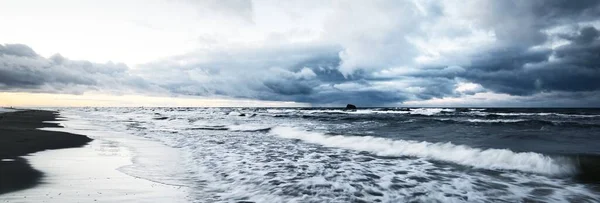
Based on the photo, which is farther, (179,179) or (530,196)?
(179,179)

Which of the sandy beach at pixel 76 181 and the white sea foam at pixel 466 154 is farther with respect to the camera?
the white sea foam at pixel 466 154

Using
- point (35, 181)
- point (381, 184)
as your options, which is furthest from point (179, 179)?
point (381, 184)

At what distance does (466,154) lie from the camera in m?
11.2

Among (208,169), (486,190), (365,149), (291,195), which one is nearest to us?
(291,195)

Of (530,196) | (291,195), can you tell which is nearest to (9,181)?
(291,195)

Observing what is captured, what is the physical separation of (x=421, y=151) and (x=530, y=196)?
239 inches

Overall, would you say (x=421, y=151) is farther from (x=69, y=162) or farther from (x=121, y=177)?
(x=69, y=162)

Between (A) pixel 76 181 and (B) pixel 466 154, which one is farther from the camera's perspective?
(B) pixel 466 154

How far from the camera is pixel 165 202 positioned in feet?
17.9

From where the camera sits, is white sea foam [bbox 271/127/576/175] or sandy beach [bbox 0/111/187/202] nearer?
sandy beach [bbox 0/111/187/202]

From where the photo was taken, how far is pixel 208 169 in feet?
29.0

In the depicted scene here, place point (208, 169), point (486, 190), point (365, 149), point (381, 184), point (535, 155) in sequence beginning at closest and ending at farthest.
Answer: point (486, 190), point (381, 184), point (208, 169), point (535, 155), point (365, 149)

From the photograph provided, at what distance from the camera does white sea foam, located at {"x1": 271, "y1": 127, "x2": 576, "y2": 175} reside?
9.10 m

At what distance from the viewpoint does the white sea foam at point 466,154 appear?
9.10 metres
